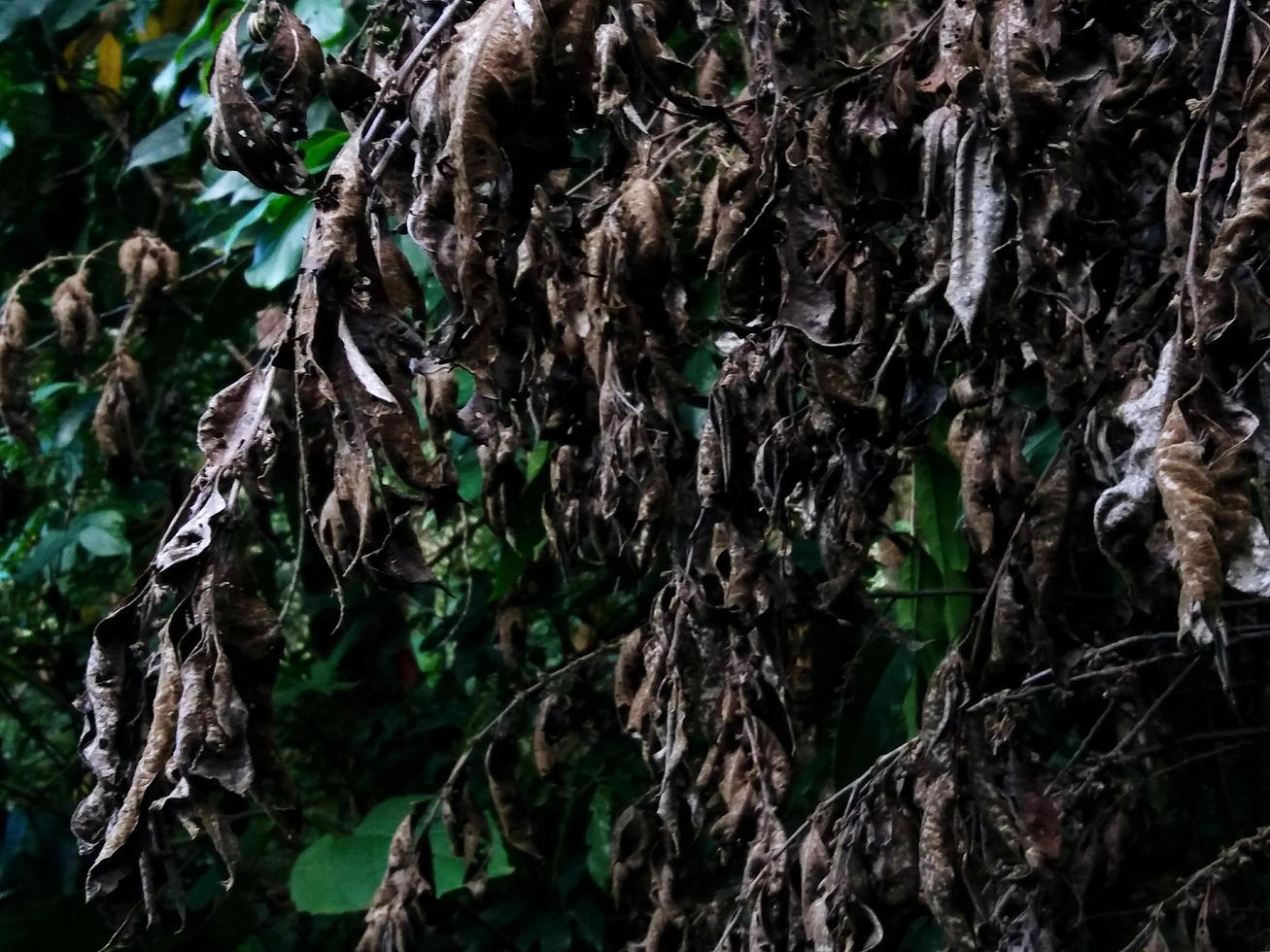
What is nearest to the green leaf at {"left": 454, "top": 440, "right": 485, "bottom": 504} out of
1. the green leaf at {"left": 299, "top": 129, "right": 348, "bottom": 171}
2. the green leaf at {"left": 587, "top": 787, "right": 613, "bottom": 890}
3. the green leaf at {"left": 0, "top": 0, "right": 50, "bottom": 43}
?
the green leaf at {"left": 299, "top": 129, "right": 348, "bottom": 171}

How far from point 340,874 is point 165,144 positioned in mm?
1127

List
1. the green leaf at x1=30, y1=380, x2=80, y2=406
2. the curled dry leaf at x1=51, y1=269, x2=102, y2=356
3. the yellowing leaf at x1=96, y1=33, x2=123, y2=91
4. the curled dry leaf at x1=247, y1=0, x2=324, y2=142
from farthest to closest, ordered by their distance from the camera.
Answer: the yellowing leaf at x1=96, y1=33, x2=123, y2=91, the green leaf at x1=30, y1=380, x2=80, y2=406, the curled dry leaf at x1=51, y1=269, x2=102, y2=356, the curled dry leaf at x1=247, y1=0, x2=324, y2=142

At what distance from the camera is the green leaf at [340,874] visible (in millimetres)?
1597

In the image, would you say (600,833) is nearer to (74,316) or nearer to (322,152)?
(322,152)

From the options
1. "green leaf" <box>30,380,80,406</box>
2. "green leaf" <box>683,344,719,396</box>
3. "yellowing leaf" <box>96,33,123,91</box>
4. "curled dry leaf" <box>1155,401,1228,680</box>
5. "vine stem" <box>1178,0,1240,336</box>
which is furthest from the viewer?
"yellowing leaf" <box>96,33,123,91</box>

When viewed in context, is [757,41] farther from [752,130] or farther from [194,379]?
[194,379]

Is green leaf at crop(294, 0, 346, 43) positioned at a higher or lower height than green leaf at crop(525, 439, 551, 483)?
higher

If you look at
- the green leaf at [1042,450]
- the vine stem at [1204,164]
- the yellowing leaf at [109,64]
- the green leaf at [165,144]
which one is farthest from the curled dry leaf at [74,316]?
the vine stem at [1204,164]

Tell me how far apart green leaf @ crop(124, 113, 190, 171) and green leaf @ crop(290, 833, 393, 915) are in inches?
41.6

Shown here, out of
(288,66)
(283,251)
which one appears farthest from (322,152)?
(288,66)

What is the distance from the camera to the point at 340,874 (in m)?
1.62

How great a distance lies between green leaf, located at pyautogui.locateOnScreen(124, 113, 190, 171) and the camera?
194 cm

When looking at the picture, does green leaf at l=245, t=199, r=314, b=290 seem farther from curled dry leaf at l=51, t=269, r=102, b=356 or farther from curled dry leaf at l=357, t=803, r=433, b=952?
curled dry leaf at l=357, t=803, r=433, b=952

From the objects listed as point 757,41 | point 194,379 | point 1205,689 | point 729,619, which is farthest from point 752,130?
point 194,379
